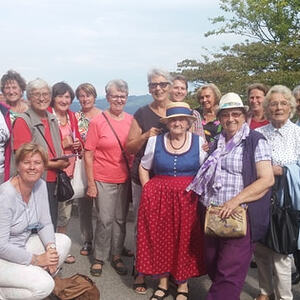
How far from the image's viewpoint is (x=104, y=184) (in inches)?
166

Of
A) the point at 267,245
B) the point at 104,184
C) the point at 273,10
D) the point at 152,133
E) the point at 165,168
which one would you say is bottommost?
the point at 267,245

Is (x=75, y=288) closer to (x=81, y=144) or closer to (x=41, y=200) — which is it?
(x=41, y=200)

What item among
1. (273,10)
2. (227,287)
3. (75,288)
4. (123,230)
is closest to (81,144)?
(123,230)

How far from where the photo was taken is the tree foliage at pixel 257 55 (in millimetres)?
13227

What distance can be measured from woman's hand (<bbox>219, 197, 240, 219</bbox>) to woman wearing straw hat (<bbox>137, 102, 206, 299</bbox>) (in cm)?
49

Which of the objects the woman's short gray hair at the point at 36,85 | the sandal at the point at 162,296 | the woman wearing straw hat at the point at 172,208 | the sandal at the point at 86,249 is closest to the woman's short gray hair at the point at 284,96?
the woman wearing straw hat at the point at 172,208

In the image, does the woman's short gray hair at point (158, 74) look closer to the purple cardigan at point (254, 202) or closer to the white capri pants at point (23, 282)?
the purple cardigan at point (254, 202)

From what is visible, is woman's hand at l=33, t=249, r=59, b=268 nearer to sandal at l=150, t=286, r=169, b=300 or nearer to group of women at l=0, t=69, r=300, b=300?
group of women at l=0, t=69, r=300, b=300

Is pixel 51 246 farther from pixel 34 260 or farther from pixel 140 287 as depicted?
pixel 140 287

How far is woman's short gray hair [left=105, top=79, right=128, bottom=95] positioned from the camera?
4.24 m

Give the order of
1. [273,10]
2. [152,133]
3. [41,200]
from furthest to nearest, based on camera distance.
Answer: [273,10] → [152,133] → [41,200]

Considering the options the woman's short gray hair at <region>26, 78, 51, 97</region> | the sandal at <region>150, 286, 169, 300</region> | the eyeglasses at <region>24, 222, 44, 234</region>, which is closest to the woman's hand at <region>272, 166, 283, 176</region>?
the sandal at <region>150, 286, 169, 300</region>

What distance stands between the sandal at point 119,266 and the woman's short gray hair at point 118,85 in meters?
1.89

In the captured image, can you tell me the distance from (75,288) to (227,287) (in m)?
1.22
